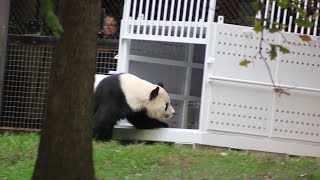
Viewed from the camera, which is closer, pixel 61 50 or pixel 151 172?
pixel 61 50

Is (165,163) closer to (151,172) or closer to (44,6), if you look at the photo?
(151,172)

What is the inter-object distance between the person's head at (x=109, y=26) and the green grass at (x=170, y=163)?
3.25 meters

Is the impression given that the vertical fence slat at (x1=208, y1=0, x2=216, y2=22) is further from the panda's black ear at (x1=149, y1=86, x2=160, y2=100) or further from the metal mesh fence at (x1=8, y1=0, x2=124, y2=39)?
the metal mesh fence at (x1=8, y1=0, x2=124, y2=39)

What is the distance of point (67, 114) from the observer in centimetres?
537

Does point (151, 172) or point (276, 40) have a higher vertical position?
point (276, 40)

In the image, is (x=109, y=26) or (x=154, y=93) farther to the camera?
(x=109, y=26)

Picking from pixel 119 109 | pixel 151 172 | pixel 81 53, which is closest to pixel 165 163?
pixel 151 172

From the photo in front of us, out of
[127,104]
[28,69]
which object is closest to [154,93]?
[127,104]

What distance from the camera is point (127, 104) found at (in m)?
9.20

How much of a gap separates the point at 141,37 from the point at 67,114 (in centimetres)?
442

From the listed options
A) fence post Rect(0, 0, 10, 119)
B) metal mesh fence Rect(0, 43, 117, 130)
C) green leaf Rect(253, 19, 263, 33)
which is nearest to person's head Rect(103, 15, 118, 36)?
metal mesh fence Rect(0, 43, 117, 130)

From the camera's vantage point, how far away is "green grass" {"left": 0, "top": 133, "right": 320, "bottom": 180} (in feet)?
23.0

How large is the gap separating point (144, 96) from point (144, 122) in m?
0.39

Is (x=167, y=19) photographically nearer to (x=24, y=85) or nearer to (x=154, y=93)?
(x=154, y=93)
